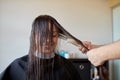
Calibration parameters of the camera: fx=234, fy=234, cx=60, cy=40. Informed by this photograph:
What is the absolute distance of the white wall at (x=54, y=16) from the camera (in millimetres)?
3262

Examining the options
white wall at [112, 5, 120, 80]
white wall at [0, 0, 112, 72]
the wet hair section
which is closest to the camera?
the wet hair section

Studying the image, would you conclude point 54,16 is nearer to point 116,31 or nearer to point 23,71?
point 116,31

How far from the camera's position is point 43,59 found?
1.34 meters

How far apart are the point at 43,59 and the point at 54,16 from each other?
2.08m

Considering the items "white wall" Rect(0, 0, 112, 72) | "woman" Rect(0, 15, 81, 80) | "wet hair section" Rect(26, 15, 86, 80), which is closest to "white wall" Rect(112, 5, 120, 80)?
"white wall" Rect(0, 0, 112, 72)

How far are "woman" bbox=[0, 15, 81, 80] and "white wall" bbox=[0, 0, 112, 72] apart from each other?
1843 millimetres

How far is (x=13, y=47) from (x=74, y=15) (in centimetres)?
100

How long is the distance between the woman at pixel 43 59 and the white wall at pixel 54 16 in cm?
184

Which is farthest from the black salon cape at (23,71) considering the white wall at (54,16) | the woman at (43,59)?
the white wall at (54,16)

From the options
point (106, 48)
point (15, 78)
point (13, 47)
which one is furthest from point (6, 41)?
point (106, 48)

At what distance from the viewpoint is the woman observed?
122 centimetres

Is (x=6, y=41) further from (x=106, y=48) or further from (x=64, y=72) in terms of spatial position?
(x=106, y=48)

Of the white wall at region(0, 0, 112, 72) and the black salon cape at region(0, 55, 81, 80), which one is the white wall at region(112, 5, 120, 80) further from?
the black salon cape at region(0, 55, 81, 80)

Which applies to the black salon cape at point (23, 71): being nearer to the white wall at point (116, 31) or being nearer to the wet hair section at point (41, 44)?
the wet hair section at point (41, 44)
